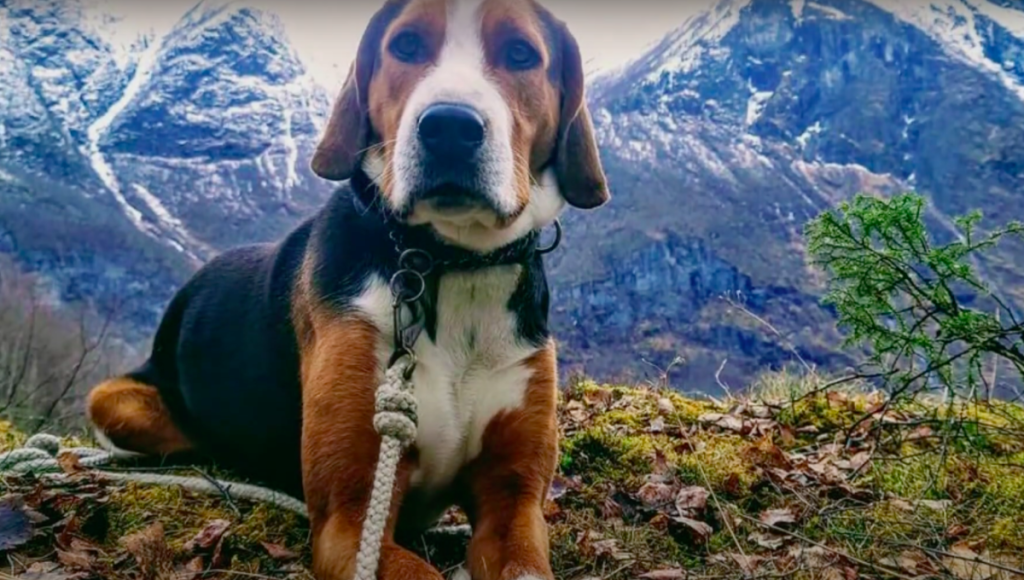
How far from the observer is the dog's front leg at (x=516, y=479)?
2.60m

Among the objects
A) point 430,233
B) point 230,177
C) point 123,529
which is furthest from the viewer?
point 230,177

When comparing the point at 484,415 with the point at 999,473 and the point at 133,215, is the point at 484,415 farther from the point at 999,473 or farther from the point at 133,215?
the point at 133,215

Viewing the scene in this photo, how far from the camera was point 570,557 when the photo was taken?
3.01 m

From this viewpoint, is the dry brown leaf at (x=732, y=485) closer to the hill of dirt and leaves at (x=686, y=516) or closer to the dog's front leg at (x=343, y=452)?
the hill of dirt and leaves at (x=686, y=516)

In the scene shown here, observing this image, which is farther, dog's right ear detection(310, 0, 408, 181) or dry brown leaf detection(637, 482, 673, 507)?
dry brown leaf detection(637, 482, 673, 507)

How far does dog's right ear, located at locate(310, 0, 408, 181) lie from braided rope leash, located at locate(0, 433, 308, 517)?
1.26 m

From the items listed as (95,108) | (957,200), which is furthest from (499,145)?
(95,108)

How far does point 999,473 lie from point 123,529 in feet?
12.2

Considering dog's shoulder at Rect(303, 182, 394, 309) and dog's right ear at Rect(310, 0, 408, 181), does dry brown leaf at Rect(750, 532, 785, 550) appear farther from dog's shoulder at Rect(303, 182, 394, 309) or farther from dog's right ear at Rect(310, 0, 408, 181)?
dog's right ear at Rect(310, 0, 408, 181)

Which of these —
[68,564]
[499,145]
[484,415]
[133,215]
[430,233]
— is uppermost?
[499,145]

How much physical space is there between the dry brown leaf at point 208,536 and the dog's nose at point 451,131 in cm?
152

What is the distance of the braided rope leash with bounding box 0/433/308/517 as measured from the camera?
3342mm

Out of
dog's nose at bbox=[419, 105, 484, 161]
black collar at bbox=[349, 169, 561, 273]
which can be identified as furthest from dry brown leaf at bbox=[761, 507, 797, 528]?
dog's nose at bbox=[419, 105, 484, 161]

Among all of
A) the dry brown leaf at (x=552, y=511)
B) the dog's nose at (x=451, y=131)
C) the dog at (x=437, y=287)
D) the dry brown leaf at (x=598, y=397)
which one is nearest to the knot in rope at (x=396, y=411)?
the dog at (x=437, y=287)
